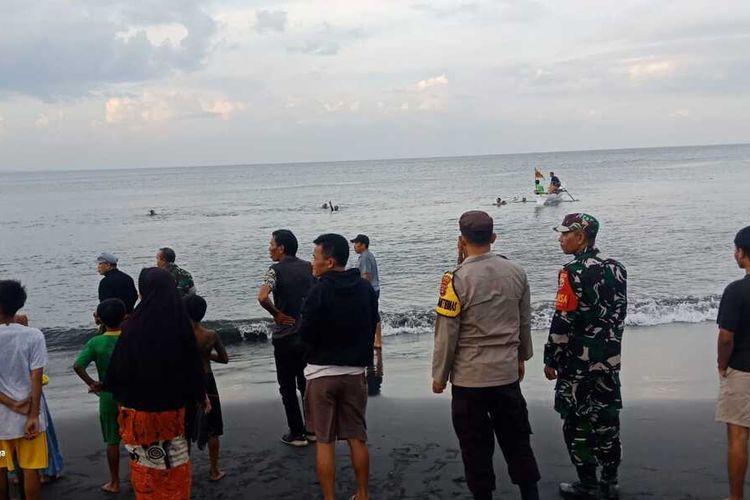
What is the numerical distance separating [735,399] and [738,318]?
546mm

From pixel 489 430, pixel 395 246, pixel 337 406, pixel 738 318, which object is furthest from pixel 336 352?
pixel 395 246

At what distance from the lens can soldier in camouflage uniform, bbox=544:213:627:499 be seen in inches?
167

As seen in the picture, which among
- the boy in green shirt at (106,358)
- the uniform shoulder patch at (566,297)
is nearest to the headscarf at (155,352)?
the boy in green shirt at (106,358)

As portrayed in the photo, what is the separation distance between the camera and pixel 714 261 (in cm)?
2062

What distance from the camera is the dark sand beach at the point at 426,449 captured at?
16.1 ft

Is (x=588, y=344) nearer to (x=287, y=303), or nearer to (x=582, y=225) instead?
(x=582, y=225)

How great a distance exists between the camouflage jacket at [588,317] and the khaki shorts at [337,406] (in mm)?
1318

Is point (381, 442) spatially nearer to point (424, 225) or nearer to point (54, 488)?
point (54, 488)

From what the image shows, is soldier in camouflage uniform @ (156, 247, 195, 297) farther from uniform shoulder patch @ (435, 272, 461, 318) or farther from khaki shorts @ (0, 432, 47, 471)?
uniform shoulder patch @ (435, 272, 461, 318)

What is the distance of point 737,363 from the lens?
412 centimetres

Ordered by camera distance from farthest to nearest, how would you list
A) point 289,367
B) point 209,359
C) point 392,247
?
point 392,247 < point 289,367 < point 209,359

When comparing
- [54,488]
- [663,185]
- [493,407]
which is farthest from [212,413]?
[663,185]

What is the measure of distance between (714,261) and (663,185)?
1772 inches

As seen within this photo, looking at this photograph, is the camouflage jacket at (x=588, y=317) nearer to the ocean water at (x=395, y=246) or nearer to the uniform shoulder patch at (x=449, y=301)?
the uniform shoulder patch at (x=449, y=301)
